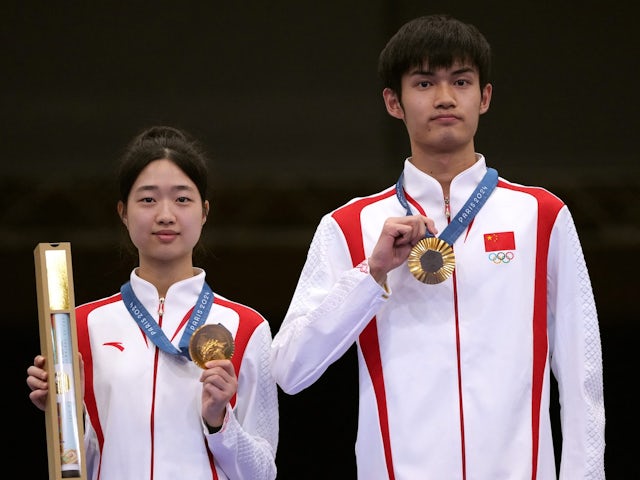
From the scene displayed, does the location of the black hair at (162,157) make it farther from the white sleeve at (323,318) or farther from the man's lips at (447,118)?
the man's lips at (447,118)

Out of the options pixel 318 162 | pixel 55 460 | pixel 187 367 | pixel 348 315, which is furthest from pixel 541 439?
pixel 318 162

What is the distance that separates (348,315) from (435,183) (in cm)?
43

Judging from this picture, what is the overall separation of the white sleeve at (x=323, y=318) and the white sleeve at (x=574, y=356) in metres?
0.43

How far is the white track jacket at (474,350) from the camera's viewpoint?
8.99ft

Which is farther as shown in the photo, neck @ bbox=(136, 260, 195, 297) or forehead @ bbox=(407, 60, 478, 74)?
neck @ bbox=(136, 260, 195, 297)

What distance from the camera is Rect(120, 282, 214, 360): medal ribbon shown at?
2982 mm

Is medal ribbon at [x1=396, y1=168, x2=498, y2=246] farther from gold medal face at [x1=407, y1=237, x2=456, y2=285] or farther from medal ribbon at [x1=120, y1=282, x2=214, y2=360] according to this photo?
medal ribbon at [x1=120, y1=282, x2=214, y2=360]

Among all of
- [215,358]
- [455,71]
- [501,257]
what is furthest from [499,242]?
[215,358]

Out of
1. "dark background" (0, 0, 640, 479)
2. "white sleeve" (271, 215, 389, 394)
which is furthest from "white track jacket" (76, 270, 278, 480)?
"dark background" (0, 0, 640, 479)

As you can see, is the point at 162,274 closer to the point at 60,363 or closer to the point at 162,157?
the point at 162,157

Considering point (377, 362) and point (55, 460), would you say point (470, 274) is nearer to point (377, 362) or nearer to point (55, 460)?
point (377, 362)

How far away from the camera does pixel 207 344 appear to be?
2789mm

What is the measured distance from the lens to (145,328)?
3.03 meters

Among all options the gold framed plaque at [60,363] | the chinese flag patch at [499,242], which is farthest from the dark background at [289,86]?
the gold framed plaque at [60,363]
